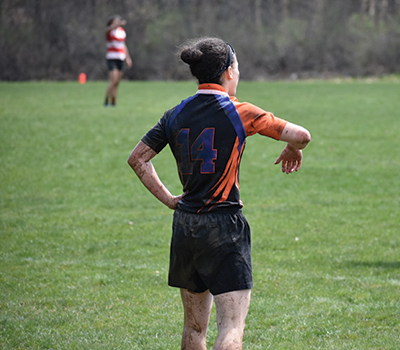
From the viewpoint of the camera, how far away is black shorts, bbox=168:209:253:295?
271 centimetres

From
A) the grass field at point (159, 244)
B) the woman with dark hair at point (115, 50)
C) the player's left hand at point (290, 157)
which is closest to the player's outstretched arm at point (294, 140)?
the player's left hand at point (290, 157)

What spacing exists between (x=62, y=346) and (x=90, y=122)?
1116 cm

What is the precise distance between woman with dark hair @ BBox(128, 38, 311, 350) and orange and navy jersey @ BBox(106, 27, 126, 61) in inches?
562

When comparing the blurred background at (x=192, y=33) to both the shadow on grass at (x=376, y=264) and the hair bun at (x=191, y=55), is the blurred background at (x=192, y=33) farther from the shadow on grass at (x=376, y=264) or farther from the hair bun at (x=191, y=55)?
the hair bun at (x=191, y=55)

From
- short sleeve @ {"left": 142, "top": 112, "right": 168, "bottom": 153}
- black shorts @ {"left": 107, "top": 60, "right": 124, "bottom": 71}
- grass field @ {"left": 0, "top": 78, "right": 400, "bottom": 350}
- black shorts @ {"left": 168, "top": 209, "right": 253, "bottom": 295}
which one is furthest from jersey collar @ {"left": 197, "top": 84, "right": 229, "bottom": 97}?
black shorts @ {"left": 107, "top": 60, "right": 124, "bottom": 71}

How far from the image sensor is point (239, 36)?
41.8 meters

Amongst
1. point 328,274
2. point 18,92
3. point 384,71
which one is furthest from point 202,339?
point 384,71

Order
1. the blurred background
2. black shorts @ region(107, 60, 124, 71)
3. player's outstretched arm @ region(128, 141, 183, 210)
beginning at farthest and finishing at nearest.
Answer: the blurred background < black shorts @ region(107, 60, 124, 71) < player's outstretched arm @ region(128, 141, 183, 210)

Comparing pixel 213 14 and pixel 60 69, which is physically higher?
pixel 213 14

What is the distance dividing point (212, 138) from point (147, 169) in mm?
433

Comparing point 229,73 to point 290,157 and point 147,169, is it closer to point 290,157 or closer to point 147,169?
point 290,157

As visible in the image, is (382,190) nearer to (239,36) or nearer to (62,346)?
(62,346)

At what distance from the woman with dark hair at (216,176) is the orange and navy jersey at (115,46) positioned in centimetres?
1428

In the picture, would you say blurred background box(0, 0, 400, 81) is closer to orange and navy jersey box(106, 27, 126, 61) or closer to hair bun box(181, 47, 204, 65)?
orange and navy jersey box(106, 27, 126, 61)
